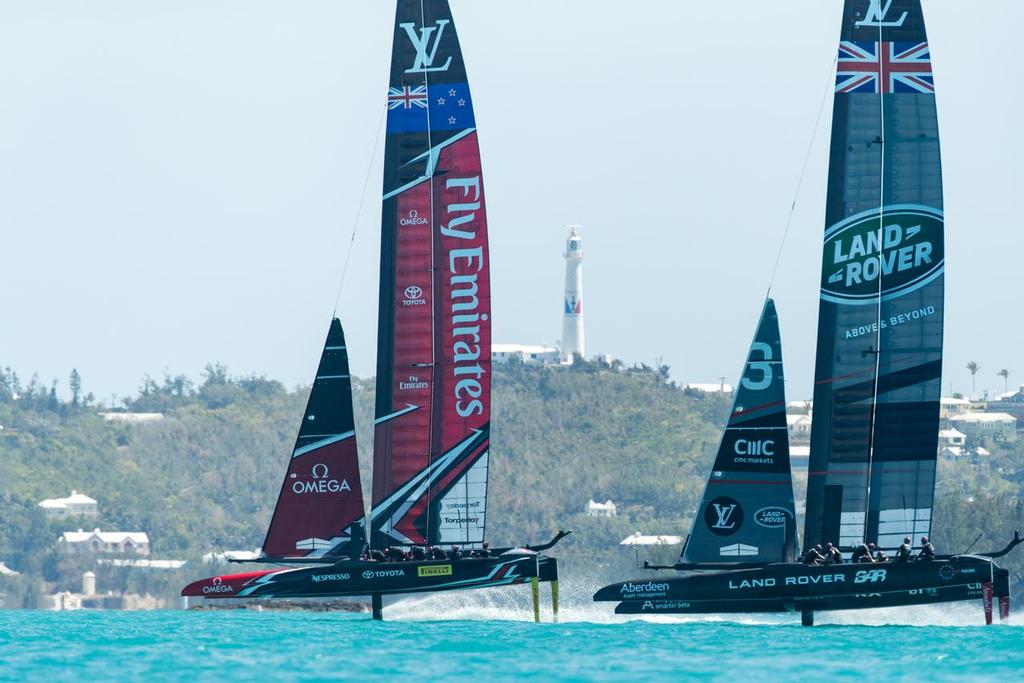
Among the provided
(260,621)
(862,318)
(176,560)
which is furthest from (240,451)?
(862,318)

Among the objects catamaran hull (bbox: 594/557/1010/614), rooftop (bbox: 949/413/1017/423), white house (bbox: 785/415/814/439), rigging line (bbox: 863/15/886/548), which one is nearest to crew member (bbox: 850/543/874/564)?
catamaran hull (bbox: 594/557/1010/614)

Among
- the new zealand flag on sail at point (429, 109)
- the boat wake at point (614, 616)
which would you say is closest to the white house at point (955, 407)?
the boat wake at point (614, 616)

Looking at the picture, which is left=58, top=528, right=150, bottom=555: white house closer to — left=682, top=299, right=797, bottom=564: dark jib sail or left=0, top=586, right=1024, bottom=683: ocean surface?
left=0, top=586, right=1024, bottom=683: ocean surface

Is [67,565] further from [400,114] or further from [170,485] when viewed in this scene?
[400,114]

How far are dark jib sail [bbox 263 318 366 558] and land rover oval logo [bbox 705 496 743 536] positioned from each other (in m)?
6.74

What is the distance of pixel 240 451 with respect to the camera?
134m

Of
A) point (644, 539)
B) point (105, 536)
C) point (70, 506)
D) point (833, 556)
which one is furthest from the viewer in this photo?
point (70, 506)

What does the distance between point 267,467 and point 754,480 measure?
94.0 m

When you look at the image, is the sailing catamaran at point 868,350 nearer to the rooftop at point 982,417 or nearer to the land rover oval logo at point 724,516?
the land rover oval logo at point 724,516

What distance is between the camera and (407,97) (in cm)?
4359

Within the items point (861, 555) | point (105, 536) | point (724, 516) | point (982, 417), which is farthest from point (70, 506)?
point (861, 555)

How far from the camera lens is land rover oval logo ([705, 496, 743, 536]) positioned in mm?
39750

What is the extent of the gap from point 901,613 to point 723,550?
7.43 m

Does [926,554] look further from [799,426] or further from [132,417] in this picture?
[132,417]
